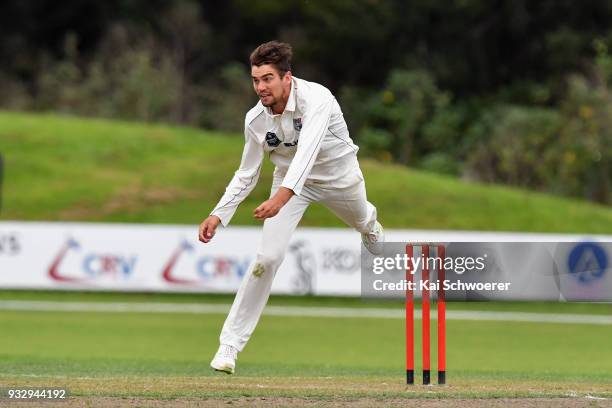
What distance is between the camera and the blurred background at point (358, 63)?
33156 mm

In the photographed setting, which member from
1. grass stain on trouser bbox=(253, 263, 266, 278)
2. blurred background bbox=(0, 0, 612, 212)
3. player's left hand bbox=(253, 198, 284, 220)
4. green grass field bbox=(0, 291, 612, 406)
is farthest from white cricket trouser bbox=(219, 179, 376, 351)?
blurred background bbox=(0, 0, 612, 212)

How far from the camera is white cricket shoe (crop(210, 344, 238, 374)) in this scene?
791cm

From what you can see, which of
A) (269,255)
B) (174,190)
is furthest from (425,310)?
(174,190)

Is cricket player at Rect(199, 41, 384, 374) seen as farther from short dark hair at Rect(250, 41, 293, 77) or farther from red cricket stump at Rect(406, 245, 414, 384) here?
red cricket stump at Rect(406, 245, 414, 384)

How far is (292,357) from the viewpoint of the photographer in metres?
14.1

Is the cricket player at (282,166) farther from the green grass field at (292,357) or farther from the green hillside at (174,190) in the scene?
the green hillside at (174,190)

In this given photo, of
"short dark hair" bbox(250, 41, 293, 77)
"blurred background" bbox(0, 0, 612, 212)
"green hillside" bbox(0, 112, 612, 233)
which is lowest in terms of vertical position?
"short dark hair" bbox(250, 41, 293, 77)

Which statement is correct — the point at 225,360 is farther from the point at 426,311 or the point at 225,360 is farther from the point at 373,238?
the point at 373,238

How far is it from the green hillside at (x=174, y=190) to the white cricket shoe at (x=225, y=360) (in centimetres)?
1588

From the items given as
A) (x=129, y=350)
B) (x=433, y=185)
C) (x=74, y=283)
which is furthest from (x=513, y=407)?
(x=433, y=185)

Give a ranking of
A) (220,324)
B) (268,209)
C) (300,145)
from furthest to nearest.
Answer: (220,324), (300,145), (268,209)

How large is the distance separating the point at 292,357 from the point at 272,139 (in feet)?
21.8

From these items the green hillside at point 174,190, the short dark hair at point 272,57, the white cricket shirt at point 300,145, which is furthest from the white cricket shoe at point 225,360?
the green hillside at point 174,190

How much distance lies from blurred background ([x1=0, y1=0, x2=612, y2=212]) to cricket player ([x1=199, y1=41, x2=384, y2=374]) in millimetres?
22607
